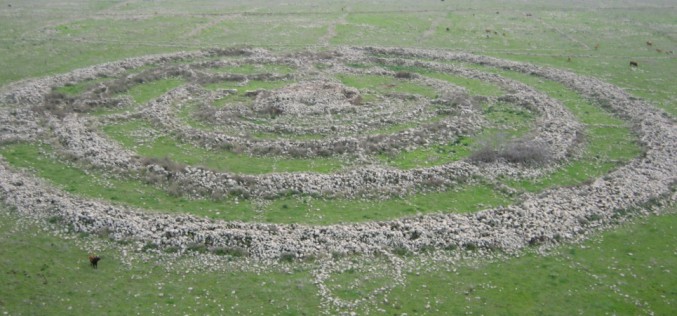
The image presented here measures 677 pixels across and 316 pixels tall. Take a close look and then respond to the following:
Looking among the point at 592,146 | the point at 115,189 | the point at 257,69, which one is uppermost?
the point at 257,69

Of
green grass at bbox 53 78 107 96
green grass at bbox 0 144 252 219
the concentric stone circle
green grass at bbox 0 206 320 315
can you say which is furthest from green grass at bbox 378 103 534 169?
green grass at bbox 53 78 107 96

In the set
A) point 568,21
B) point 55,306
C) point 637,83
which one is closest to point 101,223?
point 55,306

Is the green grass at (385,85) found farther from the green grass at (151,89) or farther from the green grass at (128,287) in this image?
the green grass at (128,287)

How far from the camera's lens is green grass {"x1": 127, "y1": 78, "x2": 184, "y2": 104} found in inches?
2231

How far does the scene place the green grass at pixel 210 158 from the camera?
41750 mm

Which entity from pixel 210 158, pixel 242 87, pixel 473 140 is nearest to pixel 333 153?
pixel 210 158

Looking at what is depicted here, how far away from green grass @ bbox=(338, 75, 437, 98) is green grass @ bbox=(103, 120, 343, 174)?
20982mm

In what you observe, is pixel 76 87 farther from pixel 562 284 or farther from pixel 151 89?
pixel 562 284

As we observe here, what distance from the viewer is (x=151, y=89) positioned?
5941 cm

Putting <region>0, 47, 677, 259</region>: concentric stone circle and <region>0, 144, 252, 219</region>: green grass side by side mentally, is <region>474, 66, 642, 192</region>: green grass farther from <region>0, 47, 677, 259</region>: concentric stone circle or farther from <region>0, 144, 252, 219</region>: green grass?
<region>0, 144, 252, 219</region>: green grass

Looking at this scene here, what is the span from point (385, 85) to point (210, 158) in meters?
27.5

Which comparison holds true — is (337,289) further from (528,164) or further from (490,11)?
(490,11)

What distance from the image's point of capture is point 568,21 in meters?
Result: 107

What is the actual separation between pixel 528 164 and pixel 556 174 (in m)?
2.24
